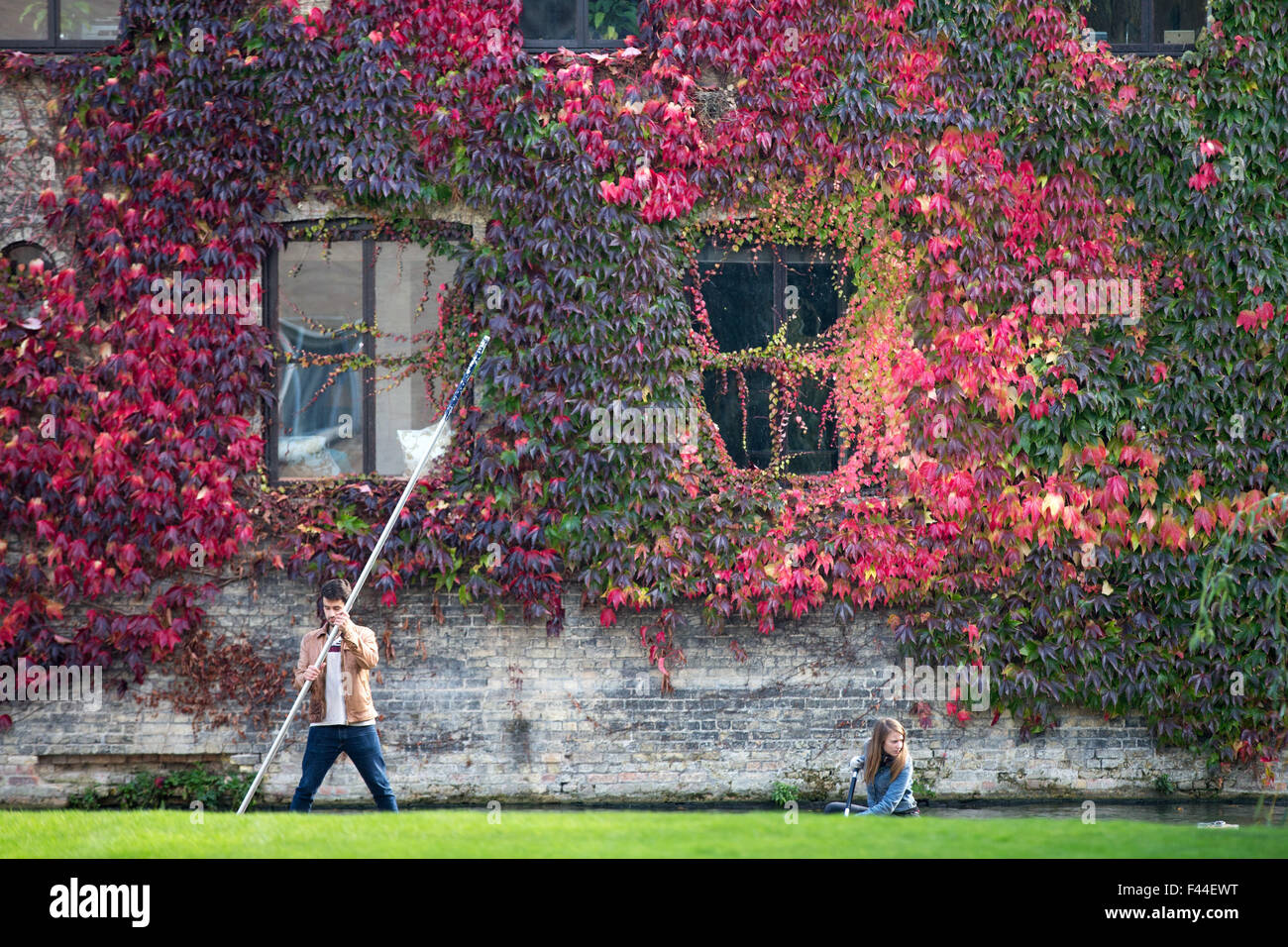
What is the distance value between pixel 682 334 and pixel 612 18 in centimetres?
264

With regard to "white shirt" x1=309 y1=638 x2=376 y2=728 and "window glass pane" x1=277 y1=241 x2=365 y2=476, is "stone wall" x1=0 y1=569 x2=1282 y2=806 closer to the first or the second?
"window glass pane" x1=277 y1=241 x2=365 y2=476

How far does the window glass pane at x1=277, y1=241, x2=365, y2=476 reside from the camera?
925 cm

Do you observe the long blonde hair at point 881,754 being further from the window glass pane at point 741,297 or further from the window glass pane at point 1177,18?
the window glass pane at point 1177,18

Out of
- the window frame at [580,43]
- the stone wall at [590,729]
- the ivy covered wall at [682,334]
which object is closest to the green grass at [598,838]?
the stone wall at [590,729]

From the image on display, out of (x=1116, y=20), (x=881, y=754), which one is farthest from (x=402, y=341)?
(x=1116, y=20)

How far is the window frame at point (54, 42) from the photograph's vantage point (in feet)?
29.9

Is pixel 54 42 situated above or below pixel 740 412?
above

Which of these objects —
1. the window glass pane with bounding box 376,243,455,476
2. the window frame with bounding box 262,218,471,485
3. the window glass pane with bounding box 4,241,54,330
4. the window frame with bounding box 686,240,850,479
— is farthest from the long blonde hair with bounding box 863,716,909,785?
the window glass pane with bounding box 4,241,54,330

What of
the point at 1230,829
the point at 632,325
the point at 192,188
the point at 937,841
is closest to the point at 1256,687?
the point at 1230,829

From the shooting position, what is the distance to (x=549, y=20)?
30.6 feet

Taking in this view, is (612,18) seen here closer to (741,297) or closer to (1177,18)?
(741,297)

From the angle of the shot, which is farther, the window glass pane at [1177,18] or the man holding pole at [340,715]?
the window glass pane at [1177,18]

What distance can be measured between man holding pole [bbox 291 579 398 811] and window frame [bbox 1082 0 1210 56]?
7.34 metres

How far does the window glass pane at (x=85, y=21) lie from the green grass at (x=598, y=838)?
19.9 ft
